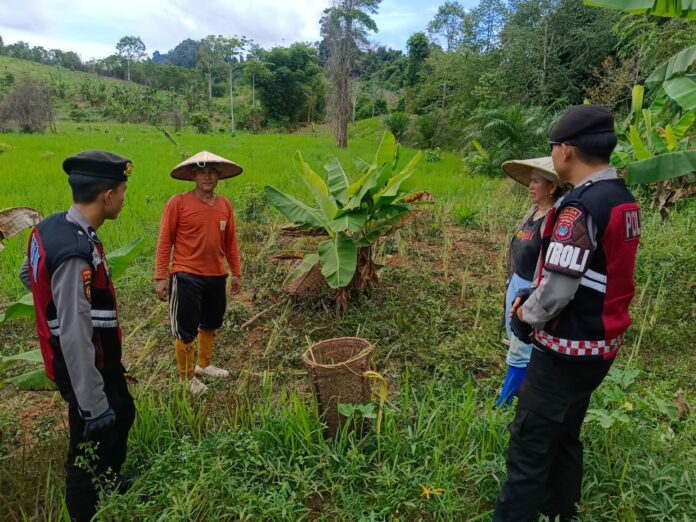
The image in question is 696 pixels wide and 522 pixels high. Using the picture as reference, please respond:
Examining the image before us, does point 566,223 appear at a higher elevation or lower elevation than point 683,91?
lower

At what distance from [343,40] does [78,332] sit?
66.9 ft

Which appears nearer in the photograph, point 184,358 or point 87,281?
point 87,281

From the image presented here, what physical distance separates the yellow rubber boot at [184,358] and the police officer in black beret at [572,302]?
2.07 m

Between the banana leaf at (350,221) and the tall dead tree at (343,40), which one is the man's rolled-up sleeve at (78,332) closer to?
the banana leaf at (350,221)

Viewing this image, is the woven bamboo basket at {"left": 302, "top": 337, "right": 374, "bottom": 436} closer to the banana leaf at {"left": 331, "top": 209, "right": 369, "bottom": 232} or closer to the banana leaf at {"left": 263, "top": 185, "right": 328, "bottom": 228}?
the banana leaf at {"left": 331, "top": 209, "right": 369, "bottom": 232}

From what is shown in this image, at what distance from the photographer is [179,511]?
2004 mm

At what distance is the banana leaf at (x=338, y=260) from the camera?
341 cm

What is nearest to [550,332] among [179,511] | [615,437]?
[615,437]

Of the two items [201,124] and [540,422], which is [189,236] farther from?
[201,124]

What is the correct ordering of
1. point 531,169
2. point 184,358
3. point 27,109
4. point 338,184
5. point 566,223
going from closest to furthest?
point 566,223, point 531,169, point 184,358, point 338,184, point 27,109

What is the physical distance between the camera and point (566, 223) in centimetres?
161

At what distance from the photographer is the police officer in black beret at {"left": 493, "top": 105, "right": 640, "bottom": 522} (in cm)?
159

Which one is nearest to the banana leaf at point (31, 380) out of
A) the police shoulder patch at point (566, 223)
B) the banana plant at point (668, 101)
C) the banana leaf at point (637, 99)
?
the police shoulder patch at point (566, 223)

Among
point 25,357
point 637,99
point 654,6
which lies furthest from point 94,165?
point 637,99
